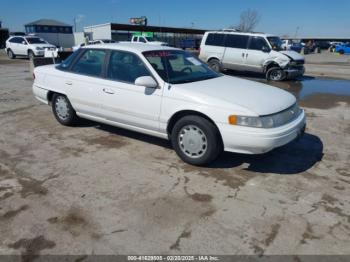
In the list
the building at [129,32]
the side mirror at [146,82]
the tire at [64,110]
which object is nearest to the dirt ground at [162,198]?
the tire at [64,110]

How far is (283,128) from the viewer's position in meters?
3.92

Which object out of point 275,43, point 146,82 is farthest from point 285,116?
point 275,43

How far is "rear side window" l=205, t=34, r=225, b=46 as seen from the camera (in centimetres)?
1398

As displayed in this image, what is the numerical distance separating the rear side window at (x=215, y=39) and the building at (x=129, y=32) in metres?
34.1

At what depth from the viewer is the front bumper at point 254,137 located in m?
3.75

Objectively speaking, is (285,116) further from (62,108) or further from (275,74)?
(275,74)

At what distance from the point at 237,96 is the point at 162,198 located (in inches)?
65.0

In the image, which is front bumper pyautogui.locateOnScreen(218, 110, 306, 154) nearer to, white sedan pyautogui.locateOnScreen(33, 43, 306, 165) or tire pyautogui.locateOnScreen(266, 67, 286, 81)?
white sedan pyautogui.locateOnScreen(33, 43, 306, 165)

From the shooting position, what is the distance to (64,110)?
584 cm

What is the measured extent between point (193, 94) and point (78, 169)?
1.85 meters

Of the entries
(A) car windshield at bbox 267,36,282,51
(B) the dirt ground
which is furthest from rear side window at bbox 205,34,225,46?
(B) the dirt ground

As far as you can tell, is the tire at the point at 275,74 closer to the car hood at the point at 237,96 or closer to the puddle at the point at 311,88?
the puddle at the point at 311,88

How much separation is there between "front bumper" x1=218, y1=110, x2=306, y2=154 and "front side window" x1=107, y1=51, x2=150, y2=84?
4.99ft

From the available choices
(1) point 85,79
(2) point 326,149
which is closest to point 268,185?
(2) point 326,149
